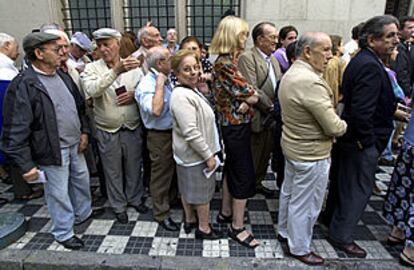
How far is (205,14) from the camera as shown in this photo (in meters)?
6.91

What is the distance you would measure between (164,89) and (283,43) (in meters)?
2.27

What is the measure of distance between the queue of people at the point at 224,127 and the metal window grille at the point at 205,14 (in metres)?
4.20

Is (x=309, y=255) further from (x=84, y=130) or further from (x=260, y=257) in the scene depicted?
(x=84, y=130)

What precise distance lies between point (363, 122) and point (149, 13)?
20.4ft

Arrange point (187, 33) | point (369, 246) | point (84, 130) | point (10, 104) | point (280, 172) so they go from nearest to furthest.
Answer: point (10, 104), point (369, 246), point (84, 130), point (280, 172), point (187, 33)

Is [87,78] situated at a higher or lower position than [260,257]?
higher

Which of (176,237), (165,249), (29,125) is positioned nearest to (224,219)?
(176,237)

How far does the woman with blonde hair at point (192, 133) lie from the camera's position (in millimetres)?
2285

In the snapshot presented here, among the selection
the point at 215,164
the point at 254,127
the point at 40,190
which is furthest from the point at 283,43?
the point at 40,190

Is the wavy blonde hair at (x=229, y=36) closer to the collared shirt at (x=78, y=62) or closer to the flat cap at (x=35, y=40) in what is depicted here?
the flat cap at (x=35, y=40)

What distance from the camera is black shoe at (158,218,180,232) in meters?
2.90

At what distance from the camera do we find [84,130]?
2871 millimetres

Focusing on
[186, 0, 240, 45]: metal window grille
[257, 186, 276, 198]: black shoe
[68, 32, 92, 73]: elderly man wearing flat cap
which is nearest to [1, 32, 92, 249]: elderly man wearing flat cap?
[68, 32, 92, 73]: elderly man wearing flat cap

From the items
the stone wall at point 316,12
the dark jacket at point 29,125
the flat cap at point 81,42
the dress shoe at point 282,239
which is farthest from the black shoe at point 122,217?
the stone wall at point 316,12
